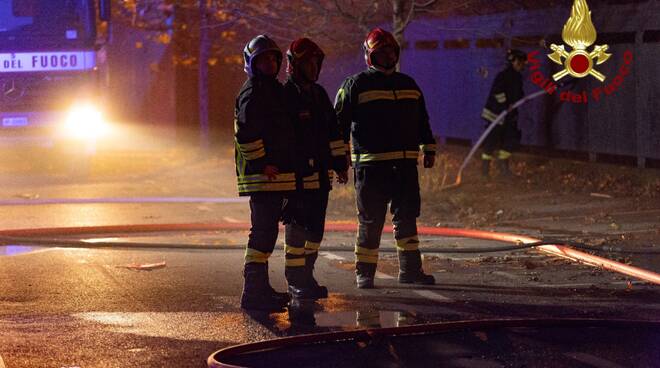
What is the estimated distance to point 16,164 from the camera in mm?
19203

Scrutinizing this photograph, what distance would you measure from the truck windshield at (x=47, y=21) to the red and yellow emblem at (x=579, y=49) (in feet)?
20.4

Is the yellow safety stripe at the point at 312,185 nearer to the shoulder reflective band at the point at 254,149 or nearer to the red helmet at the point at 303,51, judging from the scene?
the shoulder reflective band at the point at 254,149

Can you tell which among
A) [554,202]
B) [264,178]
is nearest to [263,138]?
[264,178]

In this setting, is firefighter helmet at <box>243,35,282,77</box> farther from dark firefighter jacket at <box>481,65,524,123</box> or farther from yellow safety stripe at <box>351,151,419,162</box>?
dark firefighter jacket at <box>481,65,524,123</box>

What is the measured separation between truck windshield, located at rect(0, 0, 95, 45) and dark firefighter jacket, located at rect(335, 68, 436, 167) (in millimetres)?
8202

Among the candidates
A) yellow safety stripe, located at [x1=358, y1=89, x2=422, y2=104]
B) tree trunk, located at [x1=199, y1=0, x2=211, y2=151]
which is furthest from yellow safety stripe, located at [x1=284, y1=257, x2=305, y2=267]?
tree trunk, located at [x1=199, y1=0, x2=211, y2=151]

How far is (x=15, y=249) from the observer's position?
402 inches

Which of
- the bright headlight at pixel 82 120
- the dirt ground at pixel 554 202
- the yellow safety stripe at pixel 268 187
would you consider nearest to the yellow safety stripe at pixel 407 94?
the yellow safety stripe at pixel 268 187

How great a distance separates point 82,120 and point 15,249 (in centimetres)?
692

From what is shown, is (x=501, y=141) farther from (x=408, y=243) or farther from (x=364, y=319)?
(x=364, y=319)

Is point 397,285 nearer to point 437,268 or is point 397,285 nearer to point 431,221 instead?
point 437,268

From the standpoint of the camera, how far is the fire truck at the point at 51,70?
1573 centimetres

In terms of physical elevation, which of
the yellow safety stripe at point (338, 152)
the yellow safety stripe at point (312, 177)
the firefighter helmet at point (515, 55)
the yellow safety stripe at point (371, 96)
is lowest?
the yellow safety stripe at point (312, 177)

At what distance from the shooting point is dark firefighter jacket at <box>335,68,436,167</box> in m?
8.31
